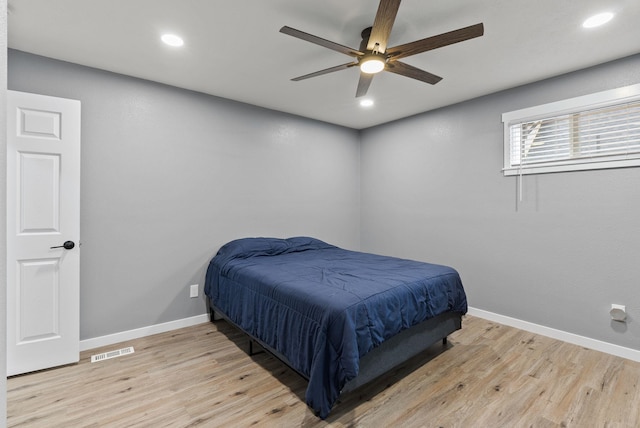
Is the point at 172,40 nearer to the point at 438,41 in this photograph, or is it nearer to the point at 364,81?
the point at 364,81

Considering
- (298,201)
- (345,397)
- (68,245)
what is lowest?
(345,397)

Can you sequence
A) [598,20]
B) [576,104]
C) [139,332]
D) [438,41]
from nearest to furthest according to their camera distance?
1. [438,41]
2. [598,20]
3. [576,104]
4. [139,332]

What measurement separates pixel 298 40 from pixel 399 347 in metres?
2.43

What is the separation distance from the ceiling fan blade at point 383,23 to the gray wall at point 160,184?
2157mm

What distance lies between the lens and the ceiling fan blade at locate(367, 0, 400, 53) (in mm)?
1676

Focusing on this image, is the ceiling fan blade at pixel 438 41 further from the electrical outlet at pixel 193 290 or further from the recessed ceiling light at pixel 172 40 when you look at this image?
the electrical outlet at pixel 193 290

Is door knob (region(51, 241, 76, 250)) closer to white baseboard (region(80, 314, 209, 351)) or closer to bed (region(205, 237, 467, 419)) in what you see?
white baseboard (region(80, 314, 209, 351))

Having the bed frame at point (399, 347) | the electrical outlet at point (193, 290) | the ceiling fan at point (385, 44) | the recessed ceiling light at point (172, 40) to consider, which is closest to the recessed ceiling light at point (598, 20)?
the ceiling fan at point (385, 44)

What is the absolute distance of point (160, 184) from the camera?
125 inches

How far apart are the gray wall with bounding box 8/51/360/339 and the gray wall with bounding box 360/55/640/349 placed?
5.20 ft

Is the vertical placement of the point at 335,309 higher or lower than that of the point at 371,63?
lower

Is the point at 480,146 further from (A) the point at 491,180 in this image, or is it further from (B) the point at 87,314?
(B) the point at 87,314

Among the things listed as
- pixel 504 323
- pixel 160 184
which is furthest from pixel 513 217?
pixel 160 184

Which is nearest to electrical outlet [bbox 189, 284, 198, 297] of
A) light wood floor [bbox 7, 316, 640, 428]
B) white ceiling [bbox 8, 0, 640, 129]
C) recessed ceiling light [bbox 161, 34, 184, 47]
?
light wood floor [bbox 7, 316, 640, 428]
